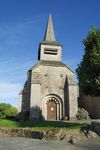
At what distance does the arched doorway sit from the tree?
15.6m

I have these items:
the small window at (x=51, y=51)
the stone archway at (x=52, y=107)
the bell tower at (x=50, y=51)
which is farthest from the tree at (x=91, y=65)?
the small window at (x=51, y=51)

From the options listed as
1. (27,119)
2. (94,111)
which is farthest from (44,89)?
(94,111)

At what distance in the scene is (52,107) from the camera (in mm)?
36281

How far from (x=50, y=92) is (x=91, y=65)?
55.6 ft

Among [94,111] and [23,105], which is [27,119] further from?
[94,111]

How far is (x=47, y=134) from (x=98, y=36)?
9214 millimetres

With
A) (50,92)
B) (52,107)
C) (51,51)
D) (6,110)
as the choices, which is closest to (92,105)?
(52,107)

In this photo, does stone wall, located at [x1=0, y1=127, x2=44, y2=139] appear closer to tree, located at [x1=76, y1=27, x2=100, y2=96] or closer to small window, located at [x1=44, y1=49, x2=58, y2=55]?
tree, located at [x1=76, y1=27, x2=100, y2=96]

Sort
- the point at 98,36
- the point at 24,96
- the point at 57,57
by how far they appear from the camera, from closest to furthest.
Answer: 1. the point at 98,36
2. the point at 24,96
3. the point at 57,57

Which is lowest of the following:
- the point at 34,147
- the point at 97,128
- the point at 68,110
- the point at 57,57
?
the point at 34,147

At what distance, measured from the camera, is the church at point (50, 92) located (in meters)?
33.9

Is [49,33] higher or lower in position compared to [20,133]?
higher

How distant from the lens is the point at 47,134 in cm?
1714

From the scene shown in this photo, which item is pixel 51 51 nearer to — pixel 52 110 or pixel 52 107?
pixel 52 107
